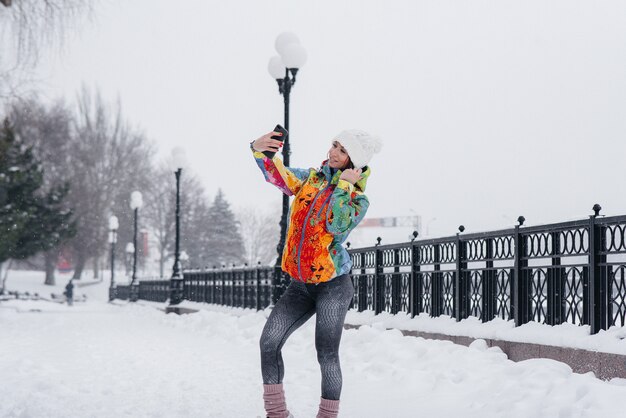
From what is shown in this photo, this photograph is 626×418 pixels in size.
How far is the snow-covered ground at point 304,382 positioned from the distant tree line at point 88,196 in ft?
46.7

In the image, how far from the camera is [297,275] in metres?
4.77

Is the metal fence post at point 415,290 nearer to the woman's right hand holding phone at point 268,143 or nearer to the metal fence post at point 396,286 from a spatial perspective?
the metal fence post at point 396,286

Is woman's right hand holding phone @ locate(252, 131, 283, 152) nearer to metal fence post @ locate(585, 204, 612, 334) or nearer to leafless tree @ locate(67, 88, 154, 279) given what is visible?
metal fence post @ locate(585, 204, 612, 334)

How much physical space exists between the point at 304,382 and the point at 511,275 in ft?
7.83

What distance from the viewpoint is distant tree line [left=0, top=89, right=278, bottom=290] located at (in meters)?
45.9

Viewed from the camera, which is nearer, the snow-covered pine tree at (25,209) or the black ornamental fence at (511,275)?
the black ornamental fence at (511,275)

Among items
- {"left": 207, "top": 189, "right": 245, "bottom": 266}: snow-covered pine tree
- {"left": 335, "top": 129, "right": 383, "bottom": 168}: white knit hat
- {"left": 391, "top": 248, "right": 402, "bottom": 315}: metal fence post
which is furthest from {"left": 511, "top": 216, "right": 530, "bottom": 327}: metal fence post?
{"left": 207, "top": 189, "right": 245, "bottom": 266}: snow-covered pine tree

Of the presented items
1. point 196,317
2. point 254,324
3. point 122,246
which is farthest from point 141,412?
point 122,246

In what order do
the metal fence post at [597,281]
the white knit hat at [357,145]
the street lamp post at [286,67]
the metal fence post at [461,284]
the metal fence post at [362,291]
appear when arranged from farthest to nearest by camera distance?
the street lamp post at [286,67] → the metal fence post at [362,291] → the metal fence post at [461,284] → the metal fence post at [597,281] → the white knit hat at [357,145]

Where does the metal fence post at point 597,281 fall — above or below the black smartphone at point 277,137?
below

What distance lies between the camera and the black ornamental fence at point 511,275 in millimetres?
6934

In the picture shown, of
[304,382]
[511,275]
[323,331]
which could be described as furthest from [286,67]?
[323,331]

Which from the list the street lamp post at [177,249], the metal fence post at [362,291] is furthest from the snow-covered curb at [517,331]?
the street lamp post at [177,249]

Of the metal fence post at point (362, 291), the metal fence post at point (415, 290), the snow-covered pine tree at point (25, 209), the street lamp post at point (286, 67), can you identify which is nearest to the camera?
the metal fence post at point (415, 290)
